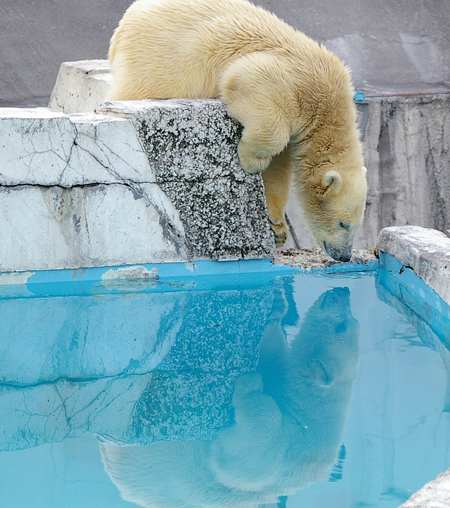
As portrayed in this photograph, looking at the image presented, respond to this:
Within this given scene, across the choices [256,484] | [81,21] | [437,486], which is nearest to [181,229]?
[256,484]

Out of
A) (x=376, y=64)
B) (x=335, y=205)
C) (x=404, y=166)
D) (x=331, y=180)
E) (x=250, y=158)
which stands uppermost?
(x=376, y=64)

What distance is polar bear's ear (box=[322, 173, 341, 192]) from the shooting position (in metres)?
3.54

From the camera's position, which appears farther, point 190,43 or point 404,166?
point 404,166

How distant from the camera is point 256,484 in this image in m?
1.93

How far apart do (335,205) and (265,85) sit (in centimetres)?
76

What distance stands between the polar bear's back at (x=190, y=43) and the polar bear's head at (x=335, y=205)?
67 centimetres

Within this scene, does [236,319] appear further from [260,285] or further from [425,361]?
[425,361]

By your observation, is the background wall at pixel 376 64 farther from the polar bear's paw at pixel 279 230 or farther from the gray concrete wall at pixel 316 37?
the polar bear's paw at pixel 279 230

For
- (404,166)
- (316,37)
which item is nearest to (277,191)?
(404,166)

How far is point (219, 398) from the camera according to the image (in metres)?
2.44

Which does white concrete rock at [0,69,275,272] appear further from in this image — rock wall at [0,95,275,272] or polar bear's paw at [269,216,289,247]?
polar bear's paw at [269,216,289,247]

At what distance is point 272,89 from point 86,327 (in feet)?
4.82

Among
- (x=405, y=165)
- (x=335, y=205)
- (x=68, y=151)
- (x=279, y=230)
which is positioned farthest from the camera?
(x=405, y=165)

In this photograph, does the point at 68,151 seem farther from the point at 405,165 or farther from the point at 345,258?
the point at 405,165
